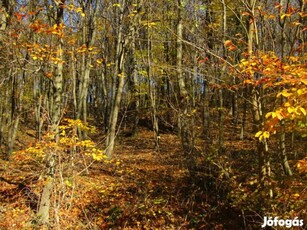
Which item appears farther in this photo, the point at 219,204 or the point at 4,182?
the point at 4,182

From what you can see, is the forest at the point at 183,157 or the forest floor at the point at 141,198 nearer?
the forest at the point at 183,157

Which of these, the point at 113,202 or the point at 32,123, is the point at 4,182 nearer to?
the point at 113,202

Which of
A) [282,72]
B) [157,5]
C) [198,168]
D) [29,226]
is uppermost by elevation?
[157,5]

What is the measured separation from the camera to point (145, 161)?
1357cm

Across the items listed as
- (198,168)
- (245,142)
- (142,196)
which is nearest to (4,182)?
(142,196)

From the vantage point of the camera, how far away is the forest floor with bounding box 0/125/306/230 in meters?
7.87

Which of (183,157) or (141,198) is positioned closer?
(141,198)

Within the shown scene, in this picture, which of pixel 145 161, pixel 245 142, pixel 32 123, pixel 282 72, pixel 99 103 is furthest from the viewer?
pixel 99 103

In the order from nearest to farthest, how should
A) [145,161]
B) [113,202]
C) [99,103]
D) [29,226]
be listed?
[29,226] → [113,202] → [145,161] → [99,103]

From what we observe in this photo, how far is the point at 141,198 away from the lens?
9109 millimetres

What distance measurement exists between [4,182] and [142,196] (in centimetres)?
524

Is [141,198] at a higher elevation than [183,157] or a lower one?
lower

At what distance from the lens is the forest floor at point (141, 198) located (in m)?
7.87

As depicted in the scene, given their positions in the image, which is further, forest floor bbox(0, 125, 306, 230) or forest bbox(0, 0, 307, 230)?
forest floor bbox(0, 125, 306, 230)
